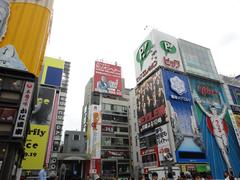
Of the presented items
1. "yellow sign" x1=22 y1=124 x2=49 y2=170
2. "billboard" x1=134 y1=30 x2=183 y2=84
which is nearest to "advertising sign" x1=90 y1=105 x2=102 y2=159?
"billboard" x1=134 y1=30 x2=183 y2=84

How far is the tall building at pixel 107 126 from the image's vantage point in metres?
36.7

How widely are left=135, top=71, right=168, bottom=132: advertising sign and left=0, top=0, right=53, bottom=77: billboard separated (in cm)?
2142

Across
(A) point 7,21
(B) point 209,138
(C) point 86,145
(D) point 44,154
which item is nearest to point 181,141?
(B) point 209,138

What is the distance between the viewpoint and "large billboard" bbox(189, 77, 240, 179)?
1161 inches

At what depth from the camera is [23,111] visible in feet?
29.1

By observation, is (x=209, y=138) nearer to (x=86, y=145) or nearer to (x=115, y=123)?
(x=115, y=123)

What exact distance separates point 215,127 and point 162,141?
36.0 ft

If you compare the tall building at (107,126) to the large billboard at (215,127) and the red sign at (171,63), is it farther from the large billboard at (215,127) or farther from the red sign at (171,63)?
the large billboard at (215,127)

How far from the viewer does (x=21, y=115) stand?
28.7ft

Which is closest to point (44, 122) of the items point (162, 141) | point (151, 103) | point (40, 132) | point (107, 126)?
point (40, 132)

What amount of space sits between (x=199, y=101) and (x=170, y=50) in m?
10.3

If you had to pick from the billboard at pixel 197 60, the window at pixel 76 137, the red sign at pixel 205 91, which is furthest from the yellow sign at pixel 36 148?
the red sign at pixel 205 91

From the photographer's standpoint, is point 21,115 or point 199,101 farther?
point 199,101

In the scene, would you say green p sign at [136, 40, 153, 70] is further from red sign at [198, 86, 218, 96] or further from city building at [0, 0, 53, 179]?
city building at [0, 0, 53, 179]
